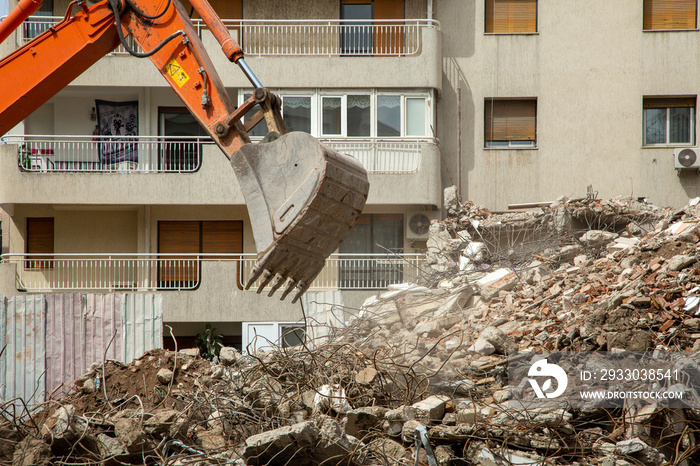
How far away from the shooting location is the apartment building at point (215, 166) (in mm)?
15750


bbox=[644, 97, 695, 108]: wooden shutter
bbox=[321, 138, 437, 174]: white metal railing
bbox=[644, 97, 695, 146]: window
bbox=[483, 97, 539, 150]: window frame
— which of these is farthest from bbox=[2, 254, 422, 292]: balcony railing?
bbox=[644, 97, 695, 108]: wooden shutter

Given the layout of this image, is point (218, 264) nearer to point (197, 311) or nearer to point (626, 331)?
point (197, 311)

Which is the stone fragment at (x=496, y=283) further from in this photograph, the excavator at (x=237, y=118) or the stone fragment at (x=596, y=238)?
the excavator at (x=237, y=118)

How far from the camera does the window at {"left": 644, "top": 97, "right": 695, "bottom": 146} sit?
17172 mm

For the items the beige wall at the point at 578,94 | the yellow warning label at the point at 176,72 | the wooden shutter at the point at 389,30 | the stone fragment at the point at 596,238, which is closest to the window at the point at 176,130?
the wooden shutter at the point at 389,30

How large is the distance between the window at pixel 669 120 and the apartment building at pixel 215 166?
5525mm

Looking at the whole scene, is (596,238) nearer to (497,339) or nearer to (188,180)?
(497,339)

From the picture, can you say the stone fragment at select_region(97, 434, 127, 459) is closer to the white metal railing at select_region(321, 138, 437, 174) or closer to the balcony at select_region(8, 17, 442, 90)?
the white metal railing at select_region(321, 138, 437, 174)

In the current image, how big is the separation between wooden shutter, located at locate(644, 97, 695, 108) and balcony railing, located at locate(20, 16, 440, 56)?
5.74 m

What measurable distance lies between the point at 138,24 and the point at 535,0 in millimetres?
13025

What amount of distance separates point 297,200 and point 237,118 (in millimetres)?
1186

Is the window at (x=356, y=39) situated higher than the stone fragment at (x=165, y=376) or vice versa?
the window at (x=356, y=39)

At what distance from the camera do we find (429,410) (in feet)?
18.8

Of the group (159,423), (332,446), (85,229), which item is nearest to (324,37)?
(85,229)
